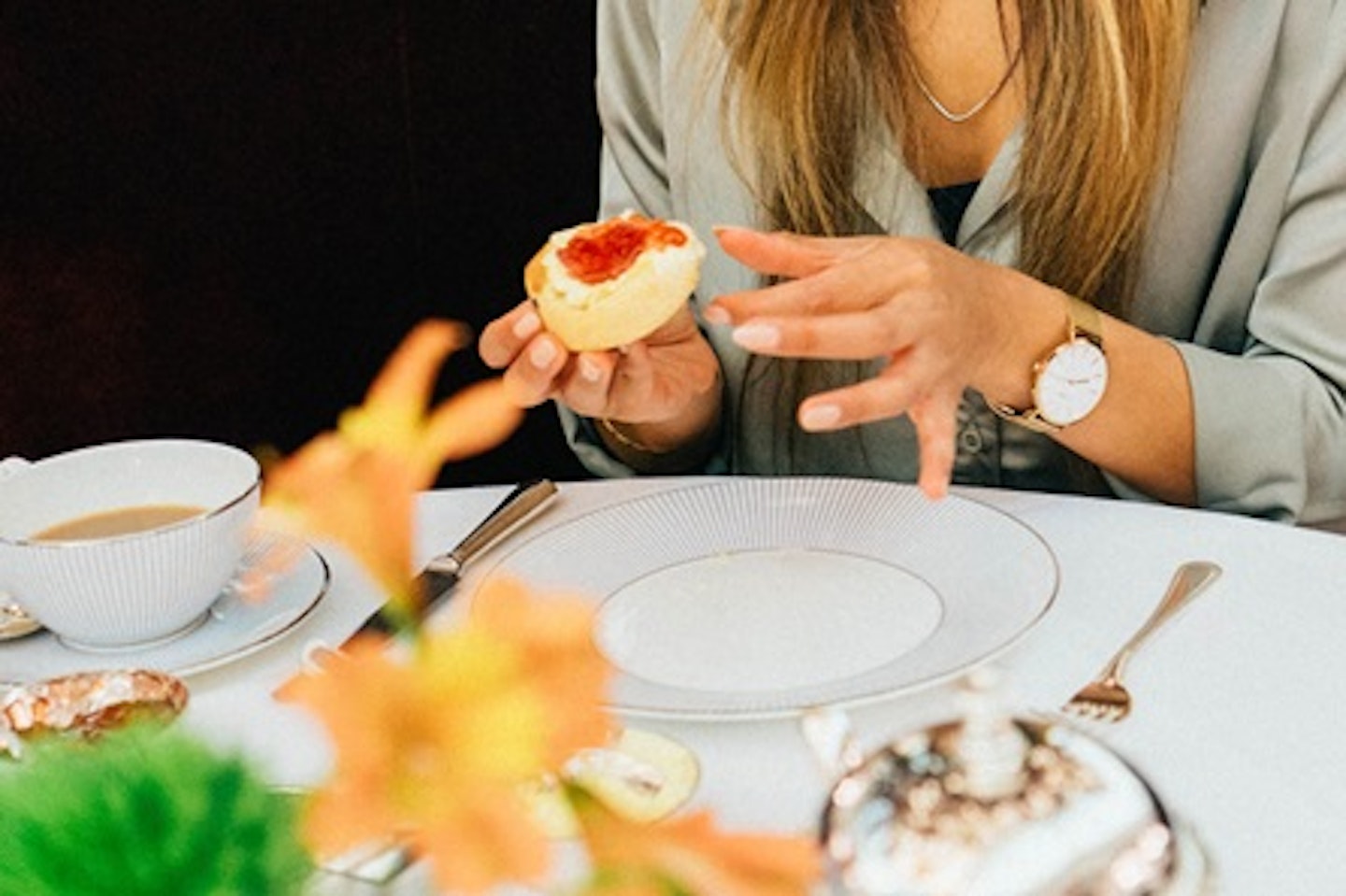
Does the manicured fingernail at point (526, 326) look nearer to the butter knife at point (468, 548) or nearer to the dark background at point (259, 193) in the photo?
the butter knife at point (468, 548)

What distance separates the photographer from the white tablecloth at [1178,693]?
667 mm

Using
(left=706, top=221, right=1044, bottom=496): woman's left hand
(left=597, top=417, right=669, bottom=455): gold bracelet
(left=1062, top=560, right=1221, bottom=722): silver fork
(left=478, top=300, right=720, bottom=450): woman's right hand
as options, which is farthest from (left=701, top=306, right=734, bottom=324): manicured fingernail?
(left=597, top=417, right=669, bottom=455): gold bracelet

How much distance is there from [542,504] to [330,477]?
78cm

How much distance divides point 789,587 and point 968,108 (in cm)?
59

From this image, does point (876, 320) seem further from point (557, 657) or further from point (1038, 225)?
point (557, 657)

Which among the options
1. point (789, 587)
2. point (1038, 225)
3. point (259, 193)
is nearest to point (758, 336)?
point (789, 587)

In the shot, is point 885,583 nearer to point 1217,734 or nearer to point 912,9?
point 1217,734

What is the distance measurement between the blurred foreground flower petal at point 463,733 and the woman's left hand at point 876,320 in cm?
59

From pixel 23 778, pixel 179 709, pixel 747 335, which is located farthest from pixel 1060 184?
pixel 23 778

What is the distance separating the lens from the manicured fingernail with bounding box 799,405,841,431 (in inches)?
33.7

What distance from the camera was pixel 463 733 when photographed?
10.0 inches

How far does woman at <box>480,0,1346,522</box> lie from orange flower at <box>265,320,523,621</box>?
700mm

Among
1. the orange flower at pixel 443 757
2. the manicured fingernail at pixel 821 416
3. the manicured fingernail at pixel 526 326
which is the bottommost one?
the manicured fingernail at pixel 526 326

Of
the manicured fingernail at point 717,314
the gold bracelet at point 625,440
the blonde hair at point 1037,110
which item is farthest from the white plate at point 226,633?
the blonde hair at point 1037,110
